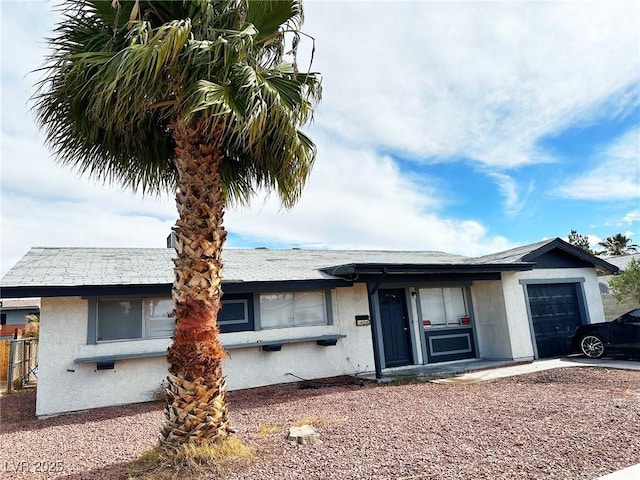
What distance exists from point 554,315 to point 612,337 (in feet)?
6.11

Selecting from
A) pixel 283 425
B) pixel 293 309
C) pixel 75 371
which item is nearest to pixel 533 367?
pixel 293 309

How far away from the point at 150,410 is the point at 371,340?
19.3 feet

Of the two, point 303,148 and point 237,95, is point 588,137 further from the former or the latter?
point 237,95

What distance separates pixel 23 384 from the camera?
41.2 feet

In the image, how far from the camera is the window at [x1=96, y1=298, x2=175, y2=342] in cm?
899

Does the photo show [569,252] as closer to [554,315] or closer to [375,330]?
[554,315]

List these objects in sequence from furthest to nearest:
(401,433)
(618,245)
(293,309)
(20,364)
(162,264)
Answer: (618,245) → (20,364) → (293,309) → (162,264) → (401,433)

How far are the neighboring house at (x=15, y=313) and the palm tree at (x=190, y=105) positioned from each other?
76.7ft

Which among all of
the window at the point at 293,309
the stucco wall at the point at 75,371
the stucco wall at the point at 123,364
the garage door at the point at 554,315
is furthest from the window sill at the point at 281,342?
the garage door at the point at 554,315

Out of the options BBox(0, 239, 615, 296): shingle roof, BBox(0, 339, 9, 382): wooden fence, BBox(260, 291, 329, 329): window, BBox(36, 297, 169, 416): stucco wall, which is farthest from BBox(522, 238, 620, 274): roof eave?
BBox(0, 339, 9, 382): wooden fence

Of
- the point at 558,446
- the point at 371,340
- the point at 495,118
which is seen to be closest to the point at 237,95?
the point at 558,446

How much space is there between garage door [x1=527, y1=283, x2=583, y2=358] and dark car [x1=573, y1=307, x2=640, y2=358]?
0.72 meters

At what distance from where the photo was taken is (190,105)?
467cm

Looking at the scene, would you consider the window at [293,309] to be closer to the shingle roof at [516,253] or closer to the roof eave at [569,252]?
the shingle roof at [516,253]
